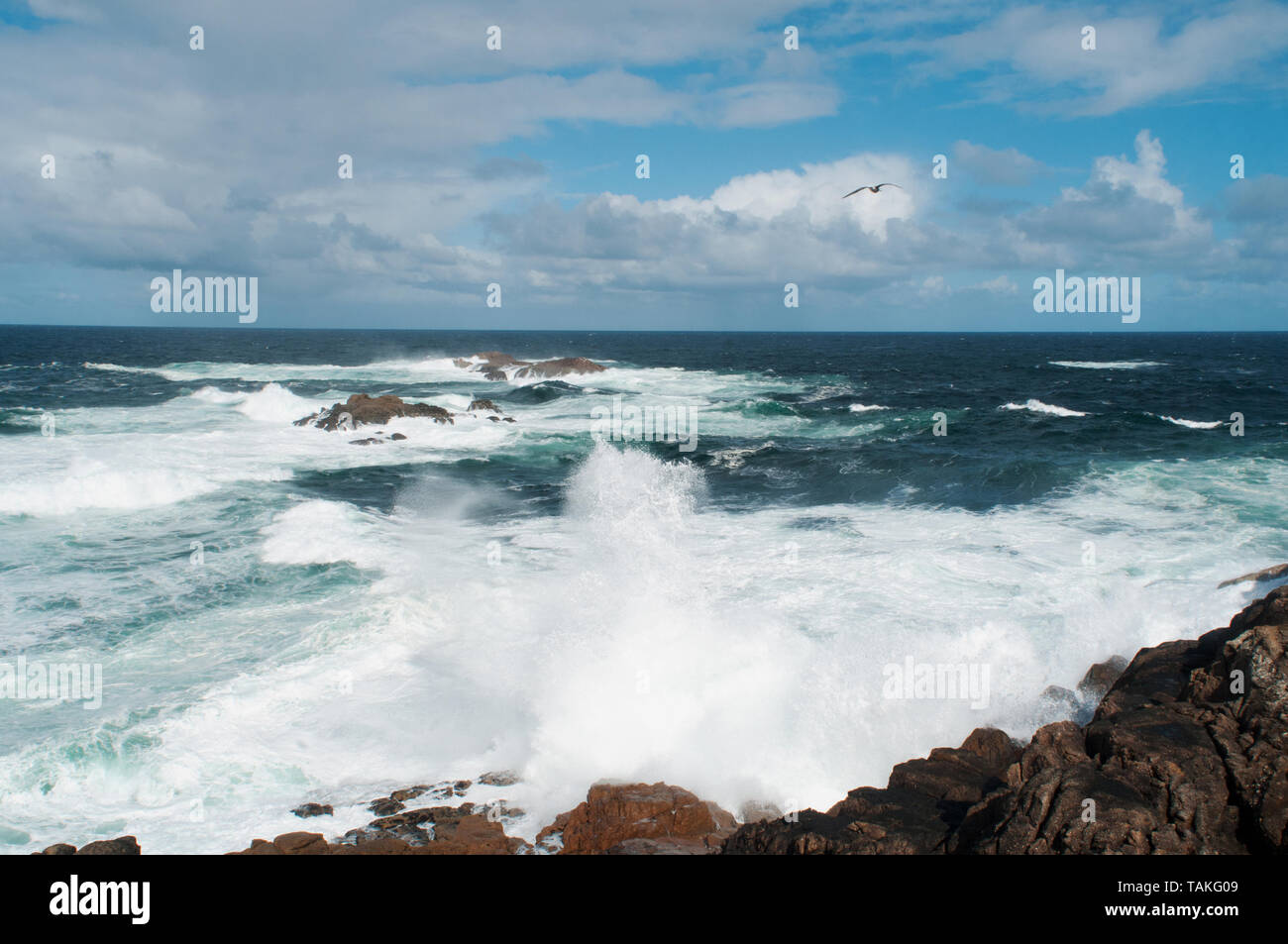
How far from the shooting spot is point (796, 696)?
1127 centimetres

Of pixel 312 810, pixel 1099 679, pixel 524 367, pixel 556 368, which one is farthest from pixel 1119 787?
pixel 524 367

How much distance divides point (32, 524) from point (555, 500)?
1250 cm

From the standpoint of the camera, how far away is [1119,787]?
663 centimetres

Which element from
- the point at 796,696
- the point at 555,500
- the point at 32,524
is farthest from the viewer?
the point at 555,500

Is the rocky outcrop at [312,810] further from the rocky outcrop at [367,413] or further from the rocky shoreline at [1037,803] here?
the rocky outcrop at [367,413]

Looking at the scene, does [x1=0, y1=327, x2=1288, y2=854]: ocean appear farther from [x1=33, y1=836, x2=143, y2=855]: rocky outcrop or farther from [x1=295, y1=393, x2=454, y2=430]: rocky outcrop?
[x1=295, y1=393, x2=454, y2=430]: rocky outcrop

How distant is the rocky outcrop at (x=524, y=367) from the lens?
6038 centimetres

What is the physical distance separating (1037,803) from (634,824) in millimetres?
3748

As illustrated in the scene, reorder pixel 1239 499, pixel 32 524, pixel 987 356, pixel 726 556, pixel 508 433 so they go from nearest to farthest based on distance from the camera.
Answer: pixel 726 556, pixel 32 524, pixel 1239 499, pixel 508 433, pixel 987 356

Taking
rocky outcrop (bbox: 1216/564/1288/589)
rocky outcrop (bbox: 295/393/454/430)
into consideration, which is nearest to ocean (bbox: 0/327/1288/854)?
rocky outcrop (bbox: 1216/564/1288/589)

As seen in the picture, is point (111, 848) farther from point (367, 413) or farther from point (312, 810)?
point (367, 413)

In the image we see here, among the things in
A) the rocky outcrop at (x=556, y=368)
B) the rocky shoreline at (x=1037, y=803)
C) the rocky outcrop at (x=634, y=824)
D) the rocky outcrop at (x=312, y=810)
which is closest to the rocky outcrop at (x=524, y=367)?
the rocky outcrop at (x=556, y=368)
